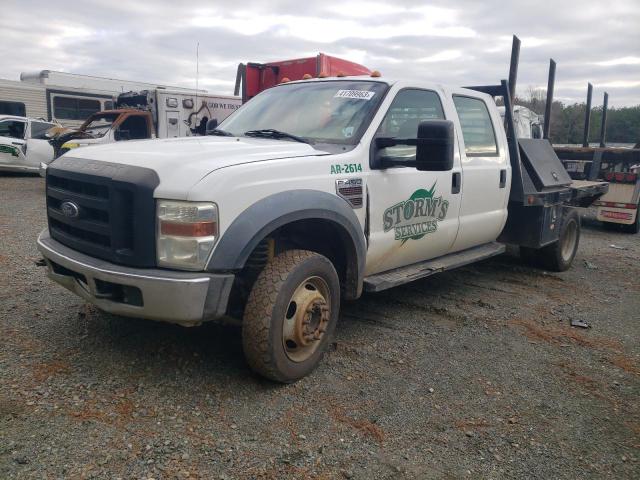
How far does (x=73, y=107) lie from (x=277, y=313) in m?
19.1

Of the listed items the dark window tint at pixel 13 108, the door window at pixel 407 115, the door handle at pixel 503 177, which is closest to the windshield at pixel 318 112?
the door window at pixel 407 115

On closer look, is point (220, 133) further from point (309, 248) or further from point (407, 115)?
point (407, 115)

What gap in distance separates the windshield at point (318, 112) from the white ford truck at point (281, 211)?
0.01 m

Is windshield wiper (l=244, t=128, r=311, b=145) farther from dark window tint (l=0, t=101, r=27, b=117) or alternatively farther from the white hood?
dark window tint (l=0, t=101, r=27, b=117)

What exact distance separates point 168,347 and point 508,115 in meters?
4.09

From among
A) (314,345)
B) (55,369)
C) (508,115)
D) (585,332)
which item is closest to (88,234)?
(55,369)

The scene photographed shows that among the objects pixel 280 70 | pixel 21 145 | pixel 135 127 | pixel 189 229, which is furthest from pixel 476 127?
pixel 21 145

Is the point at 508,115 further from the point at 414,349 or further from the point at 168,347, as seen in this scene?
the point at 168,347

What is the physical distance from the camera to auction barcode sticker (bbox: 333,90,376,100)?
13.5ft

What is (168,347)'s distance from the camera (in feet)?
12.2

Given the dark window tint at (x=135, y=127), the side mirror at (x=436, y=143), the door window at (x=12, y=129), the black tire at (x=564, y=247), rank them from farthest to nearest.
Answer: the door window at (x=12, y=129), the dark window tint at (x=135, y=127), the black tire at (x=564, y=247), the side mirror at (x=436, y=143)

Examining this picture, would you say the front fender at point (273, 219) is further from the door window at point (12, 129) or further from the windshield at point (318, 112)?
the door window at point (12, 129)

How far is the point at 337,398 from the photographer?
3.26 metres

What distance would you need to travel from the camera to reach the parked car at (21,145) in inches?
543
